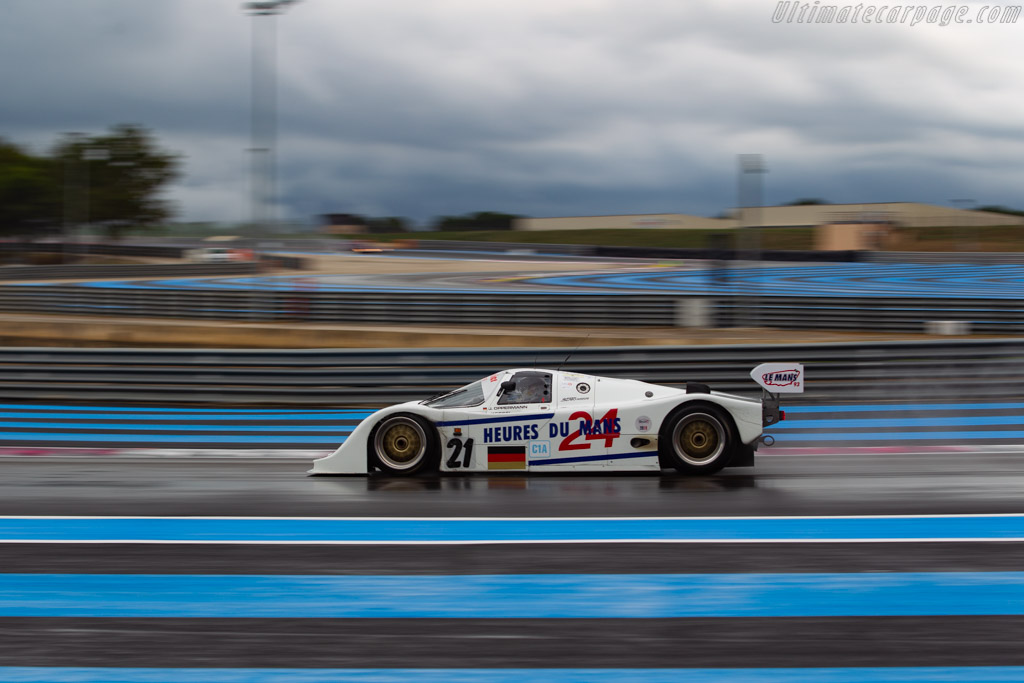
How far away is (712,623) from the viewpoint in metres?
4.52

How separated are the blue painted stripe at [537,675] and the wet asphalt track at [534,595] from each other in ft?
0.04

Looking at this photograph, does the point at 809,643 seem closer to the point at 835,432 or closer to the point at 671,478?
the point at 671,478

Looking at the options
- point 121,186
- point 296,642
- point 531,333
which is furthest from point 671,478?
point 121,186

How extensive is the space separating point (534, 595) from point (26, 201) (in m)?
73.7

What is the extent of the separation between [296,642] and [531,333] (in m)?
14.5

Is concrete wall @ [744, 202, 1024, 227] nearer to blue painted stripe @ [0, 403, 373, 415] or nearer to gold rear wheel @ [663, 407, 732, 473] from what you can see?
blue painted stripe @ [0, 403, 373, 415]

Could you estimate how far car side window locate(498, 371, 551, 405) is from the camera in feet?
27.0

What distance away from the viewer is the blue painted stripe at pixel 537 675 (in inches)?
154

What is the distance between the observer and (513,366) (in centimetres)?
1254

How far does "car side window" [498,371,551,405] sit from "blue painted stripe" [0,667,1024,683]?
4277mm

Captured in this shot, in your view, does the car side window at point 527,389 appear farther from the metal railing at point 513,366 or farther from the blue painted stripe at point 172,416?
the blue painted stripe at point 172,416

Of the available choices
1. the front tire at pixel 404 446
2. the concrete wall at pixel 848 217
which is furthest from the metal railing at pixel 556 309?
the concrete wall at pixel 848 217

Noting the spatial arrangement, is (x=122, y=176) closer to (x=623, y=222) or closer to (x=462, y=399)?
(x=623, y=222)

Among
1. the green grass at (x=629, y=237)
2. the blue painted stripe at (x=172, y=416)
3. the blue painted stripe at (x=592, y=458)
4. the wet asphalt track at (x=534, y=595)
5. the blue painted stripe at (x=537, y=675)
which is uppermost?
the green grass at (x=629, y=237)
